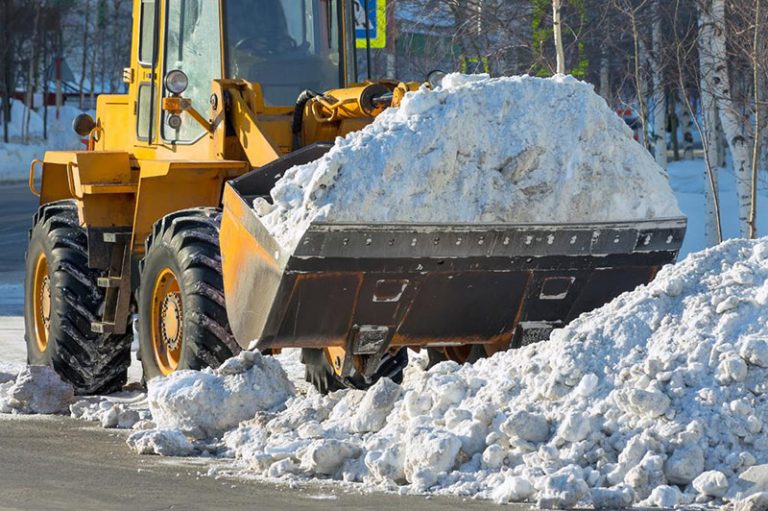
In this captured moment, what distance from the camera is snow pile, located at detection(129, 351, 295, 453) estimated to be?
8099mm

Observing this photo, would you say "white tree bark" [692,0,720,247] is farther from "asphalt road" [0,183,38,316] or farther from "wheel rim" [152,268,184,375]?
"wheel rim" [152,268,184,375]

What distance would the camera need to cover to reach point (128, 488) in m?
6.93

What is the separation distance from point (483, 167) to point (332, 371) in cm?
158

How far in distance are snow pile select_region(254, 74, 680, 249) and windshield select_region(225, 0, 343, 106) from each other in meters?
1.75

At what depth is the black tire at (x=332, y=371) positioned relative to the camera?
923 centimetres

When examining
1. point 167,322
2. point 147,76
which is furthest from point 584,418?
point 147,76

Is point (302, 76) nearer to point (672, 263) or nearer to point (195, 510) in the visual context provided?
point (672, 263)

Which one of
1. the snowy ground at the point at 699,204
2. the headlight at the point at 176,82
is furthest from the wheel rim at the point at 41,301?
the snowy ground at the point at 699,204

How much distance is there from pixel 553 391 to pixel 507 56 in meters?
18.9

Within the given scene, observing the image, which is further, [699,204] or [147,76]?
[699,204]

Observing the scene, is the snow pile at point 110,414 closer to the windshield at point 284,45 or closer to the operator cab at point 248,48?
the operator cab at point 248,48

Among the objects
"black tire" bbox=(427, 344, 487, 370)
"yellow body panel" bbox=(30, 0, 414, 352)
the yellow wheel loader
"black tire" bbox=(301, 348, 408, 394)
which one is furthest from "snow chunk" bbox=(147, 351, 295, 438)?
"yellow body panel" bbox=(30, 0, 414, 352)

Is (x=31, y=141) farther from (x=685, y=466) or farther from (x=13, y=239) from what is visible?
(x=685, y=466)

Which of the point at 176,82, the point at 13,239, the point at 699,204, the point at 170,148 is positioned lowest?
the point at 13,239
